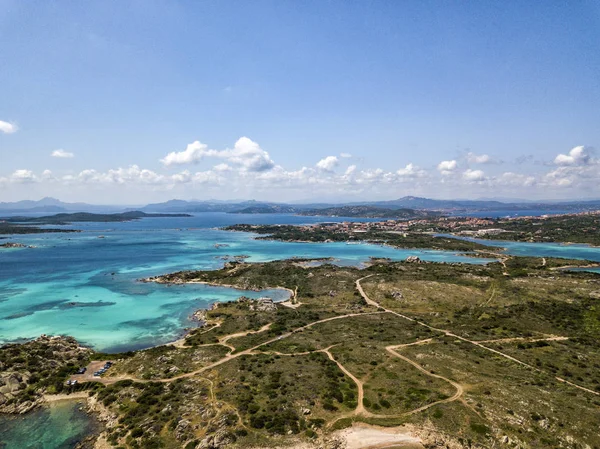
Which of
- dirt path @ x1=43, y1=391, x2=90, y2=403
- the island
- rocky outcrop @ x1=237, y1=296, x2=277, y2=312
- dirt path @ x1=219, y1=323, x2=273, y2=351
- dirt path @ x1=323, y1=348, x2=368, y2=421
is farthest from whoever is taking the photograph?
rocky outcrop @ x1=237, y1=296, x2=277, y2=312

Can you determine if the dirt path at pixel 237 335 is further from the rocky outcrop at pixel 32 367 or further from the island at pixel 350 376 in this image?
the rocky outcrop at pixel 32 367

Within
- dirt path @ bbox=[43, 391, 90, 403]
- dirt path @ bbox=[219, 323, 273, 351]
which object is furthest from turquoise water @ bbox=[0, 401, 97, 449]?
dirt path @ bbox=[219, 323, 273, 351]

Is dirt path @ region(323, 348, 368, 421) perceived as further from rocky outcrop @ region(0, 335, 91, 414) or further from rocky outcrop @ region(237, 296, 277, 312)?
rocky outcrop @ region(0, 335, 91, 414)

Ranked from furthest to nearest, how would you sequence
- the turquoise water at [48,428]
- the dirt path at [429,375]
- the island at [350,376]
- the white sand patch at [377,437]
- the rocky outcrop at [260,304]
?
the rocky outcrop at [260,304] < the dirt path at [429,375] < the turquoise water at [48,428] < the island at [350,376] < the white sand patch at [377,437]

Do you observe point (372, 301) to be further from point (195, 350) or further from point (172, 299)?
point (172, 299)

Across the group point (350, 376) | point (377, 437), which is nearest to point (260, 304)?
point (350, 376)

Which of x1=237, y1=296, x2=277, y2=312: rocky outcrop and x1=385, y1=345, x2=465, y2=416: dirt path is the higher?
x1=385, y1=345, x2=465, y2=416: dirt path

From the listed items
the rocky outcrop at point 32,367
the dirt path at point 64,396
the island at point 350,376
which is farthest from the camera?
the dirt path at point 64,396

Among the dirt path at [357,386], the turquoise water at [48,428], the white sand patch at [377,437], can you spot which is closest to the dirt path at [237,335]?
the dirt path at [357,386]

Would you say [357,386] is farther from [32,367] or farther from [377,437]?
[32,367]
